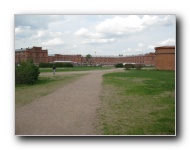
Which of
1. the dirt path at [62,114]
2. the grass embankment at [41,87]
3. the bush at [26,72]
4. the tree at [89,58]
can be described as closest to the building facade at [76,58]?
the tree at [89,58]

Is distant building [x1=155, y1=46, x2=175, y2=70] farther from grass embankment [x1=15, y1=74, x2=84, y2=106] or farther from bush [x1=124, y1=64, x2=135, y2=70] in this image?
grass embankment [x1=15, y1=74, x2=84, y2=106]

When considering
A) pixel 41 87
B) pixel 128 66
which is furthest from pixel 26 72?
pixel 128 66

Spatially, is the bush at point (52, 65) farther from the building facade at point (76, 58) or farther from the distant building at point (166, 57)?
the distant building at point (166, 57)

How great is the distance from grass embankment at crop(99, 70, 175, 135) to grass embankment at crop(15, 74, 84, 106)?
3.57 feet

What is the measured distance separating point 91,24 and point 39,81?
2048 millimetres

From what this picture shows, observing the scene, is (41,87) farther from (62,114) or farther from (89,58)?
(62,114)

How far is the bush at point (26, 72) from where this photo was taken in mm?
4773

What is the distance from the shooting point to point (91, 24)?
472cm

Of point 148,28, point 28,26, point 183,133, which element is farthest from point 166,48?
point 28,26

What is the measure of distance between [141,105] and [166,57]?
1.13m

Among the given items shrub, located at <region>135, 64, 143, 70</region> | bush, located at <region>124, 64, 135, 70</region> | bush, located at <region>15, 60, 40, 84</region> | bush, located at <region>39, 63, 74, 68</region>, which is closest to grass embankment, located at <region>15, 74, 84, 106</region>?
bush, located at <region>15, 60, 40, 84</region>

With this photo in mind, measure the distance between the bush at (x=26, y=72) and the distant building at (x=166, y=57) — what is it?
268cm

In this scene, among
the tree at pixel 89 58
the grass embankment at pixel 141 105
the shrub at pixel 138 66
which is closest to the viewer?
the grass embankment at pixel 141 105

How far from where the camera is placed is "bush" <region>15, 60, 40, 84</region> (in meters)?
4.77
